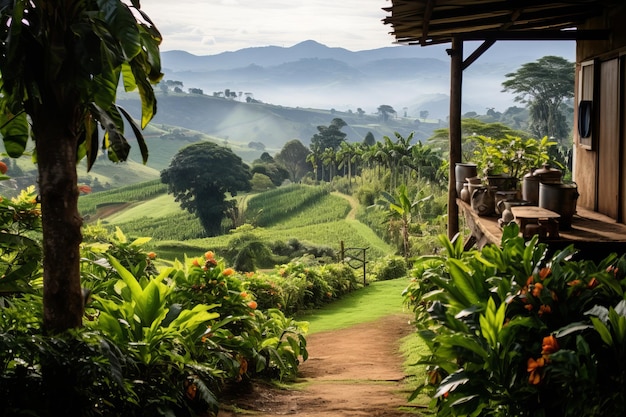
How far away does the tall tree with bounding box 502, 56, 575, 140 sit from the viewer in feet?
158

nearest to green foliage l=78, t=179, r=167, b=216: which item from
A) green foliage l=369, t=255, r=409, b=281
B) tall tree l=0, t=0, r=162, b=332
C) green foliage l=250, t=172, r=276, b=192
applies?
green foliage l=250, t=172, r=276, b=192

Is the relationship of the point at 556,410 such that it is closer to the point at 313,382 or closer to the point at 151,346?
the point at 151,346

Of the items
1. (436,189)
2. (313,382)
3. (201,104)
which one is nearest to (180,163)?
(436,189)

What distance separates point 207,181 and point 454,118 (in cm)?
3574

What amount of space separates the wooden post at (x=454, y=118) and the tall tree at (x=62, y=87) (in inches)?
170

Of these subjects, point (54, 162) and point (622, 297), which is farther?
point (54, 162)

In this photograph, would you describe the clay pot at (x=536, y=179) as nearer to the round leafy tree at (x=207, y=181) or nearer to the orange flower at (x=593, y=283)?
the orange flower at (x=593, y=283)

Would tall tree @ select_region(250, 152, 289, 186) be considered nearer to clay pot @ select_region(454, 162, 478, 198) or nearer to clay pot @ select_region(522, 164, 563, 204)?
clay pot @ select_region(454, 162, 478, 198)

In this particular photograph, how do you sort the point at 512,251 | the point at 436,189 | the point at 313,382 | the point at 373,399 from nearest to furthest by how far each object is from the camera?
1. the point at 512,251
2. the point at 373,399
3. the point at 313,382
4. the point at 436,189

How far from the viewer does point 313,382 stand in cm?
528

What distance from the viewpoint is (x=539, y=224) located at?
4.71 meters

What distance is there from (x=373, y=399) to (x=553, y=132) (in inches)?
1905

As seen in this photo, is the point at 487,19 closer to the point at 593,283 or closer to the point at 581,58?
the point at 581,58

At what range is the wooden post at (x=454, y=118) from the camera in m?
7.19
